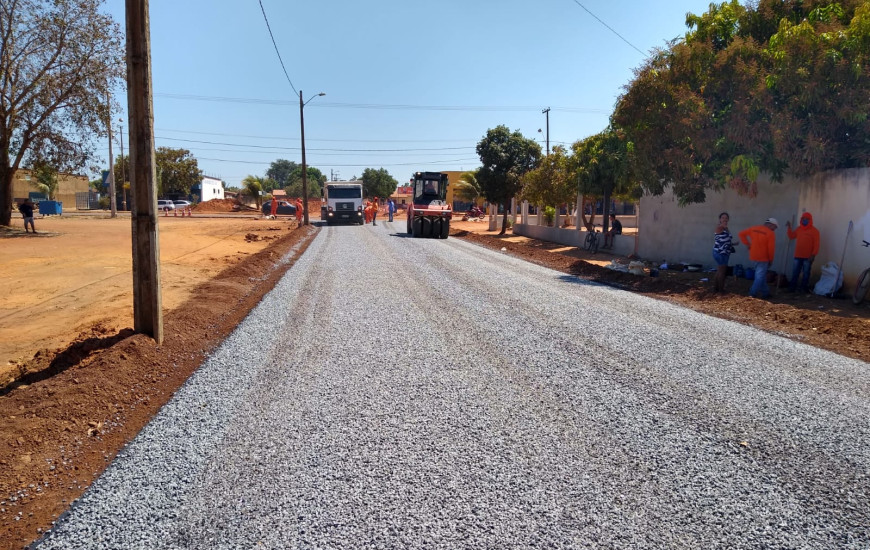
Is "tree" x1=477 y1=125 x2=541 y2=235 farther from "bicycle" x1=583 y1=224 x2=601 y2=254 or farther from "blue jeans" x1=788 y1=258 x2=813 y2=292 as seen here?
"blue jeans" x1=788 y1=258 x2=813 y2=292

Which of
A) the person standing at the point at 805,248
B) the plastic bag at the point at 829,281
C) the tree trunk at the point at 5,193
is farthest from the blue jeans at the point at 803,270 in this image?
the tree trunk at the point at 5,193

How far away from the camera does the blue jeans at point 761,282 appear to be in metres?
11.8

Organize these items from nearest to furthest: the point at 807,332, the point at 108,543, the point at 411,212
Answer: the point at 108,543 < the point at 807,332 < the point at 411,212

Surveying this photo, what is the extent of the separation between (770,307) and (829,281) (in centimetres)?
191

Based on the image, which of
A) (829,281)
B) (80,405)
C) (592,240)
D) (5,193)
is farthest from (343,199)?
(80,405)

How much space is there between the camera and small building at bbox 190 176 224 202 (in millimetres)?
96250

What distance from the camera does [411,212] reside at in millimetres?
29359

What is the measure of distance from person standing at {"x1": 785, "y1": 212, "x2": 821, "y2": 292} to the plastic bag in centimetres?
25

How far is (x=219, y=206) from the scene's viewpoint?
78.4 meters

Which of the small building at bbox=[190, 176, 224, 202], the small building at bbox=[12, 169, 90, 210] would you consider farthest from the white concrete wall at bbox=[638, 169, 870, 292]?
the small building at bbox=[190, 176, 224, 202]

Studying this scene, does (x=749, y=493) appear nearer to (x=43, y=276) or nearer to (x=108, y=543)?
(x=108, y=543)

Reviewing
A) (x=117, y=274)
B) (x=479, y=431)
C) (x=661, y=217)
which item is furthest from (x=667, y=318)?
(x=117, y=274)

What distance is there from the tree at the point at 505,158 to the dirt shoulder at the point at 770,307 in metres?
17.5

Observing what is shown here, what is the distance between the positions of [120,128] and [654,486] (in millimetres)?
55201
